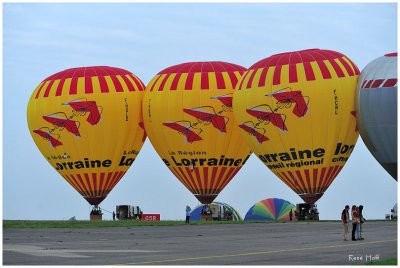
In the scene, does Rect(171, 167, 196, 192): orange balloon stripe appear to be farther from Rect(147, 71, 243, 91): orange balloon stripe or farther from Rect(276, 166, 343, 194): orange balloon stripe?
Rect(276, 166, 343, 194): orange balloon stripe

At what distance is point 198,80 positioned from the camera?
67.6 m

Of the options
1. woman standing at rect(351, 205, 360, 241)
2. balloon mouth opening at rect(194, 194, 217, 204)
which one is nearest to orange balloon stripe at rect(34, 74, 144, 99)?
balloon mouth opening at rect(194, 194, 217, 204)

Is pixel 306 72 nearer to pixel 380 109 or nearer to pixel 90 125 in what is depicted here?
pixel 380 109

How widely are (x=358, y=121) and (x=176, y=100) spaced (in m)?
11.2

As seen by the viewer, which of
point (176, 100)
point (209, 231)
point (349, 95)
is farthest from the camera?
point (176, 100)

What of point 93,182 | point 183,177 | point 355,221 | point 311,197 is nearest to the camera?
point 355,221

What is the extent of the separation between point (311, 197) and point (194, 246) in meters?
29.2

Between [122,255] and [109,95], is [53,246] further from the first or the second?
[109,95]

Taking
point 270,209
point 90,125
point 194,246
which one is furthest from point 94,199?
point 194,246

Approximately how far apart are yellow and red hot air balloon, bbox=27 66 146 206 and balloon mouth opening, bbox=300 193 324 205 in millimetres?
11696

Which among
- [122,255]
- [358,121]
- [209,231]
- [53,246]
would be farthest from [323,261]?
[358,121]

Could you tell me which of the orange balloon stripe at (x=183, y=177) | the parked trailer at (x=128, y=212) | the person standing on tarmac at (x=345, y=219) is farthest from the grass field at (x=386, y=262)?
the parked trailer at (x=128, y=212)

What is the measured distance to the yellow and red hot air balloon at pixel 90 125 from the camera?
68688 mm

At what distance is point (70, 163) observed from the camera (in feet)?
229
